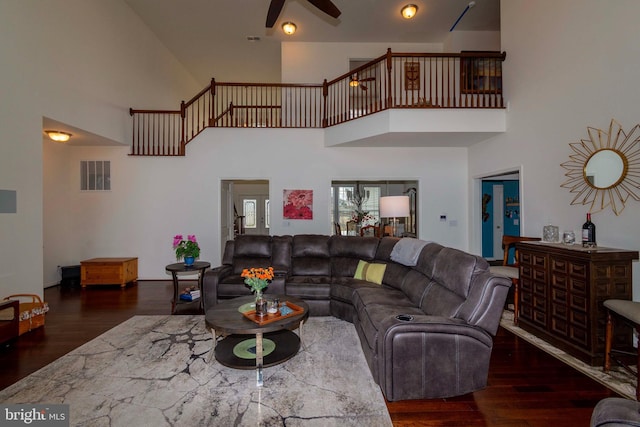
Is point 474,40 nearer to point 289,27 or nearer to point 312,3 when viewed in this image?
point 289,27

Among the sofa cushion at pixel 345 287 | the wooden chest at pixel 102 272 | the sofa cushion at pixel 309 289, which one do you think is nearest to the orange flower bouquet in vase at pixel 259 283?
the sofa cushion at pixel 309 289

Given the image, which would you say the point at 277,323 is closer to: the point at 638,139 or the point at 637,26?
the point at 638,139

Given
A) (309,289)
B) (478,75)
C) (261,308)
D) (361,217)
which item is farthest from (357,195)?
(261,308)

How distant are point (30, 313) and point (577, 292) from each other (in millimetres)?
5953

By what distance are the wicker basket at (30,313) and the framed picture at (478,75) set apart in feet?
23.3

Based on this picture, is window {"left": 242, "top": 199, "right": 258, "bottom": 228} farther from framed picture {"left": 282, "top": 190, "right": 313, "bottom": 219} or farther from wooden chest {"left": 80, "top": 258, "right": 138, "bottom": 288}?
wooden chest {"left": 80, "top": 258, "right": 138, "bottom": 288}

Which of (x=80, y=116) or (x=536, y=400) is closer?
(x=536, y=400)

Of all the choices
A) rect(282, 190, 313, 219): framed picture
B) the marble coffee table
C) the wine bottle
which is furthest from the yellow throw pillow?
rect(282, 190, 313, 219): framed picture

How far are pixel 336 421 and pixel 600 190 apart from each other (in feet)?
11.4

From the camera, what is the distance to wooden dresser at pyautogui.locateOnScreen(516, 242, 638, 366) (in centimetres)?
261

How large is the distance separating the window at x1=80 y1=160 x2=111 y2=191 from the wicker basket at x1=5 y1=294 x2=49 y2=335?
9.75 feet

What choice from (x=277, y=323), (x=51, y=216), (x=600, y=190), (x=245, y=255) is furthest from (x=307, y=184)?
(x=51, y=216)

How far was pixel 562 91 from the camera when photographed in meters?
3.53

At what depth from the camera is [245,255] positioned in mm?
4430
